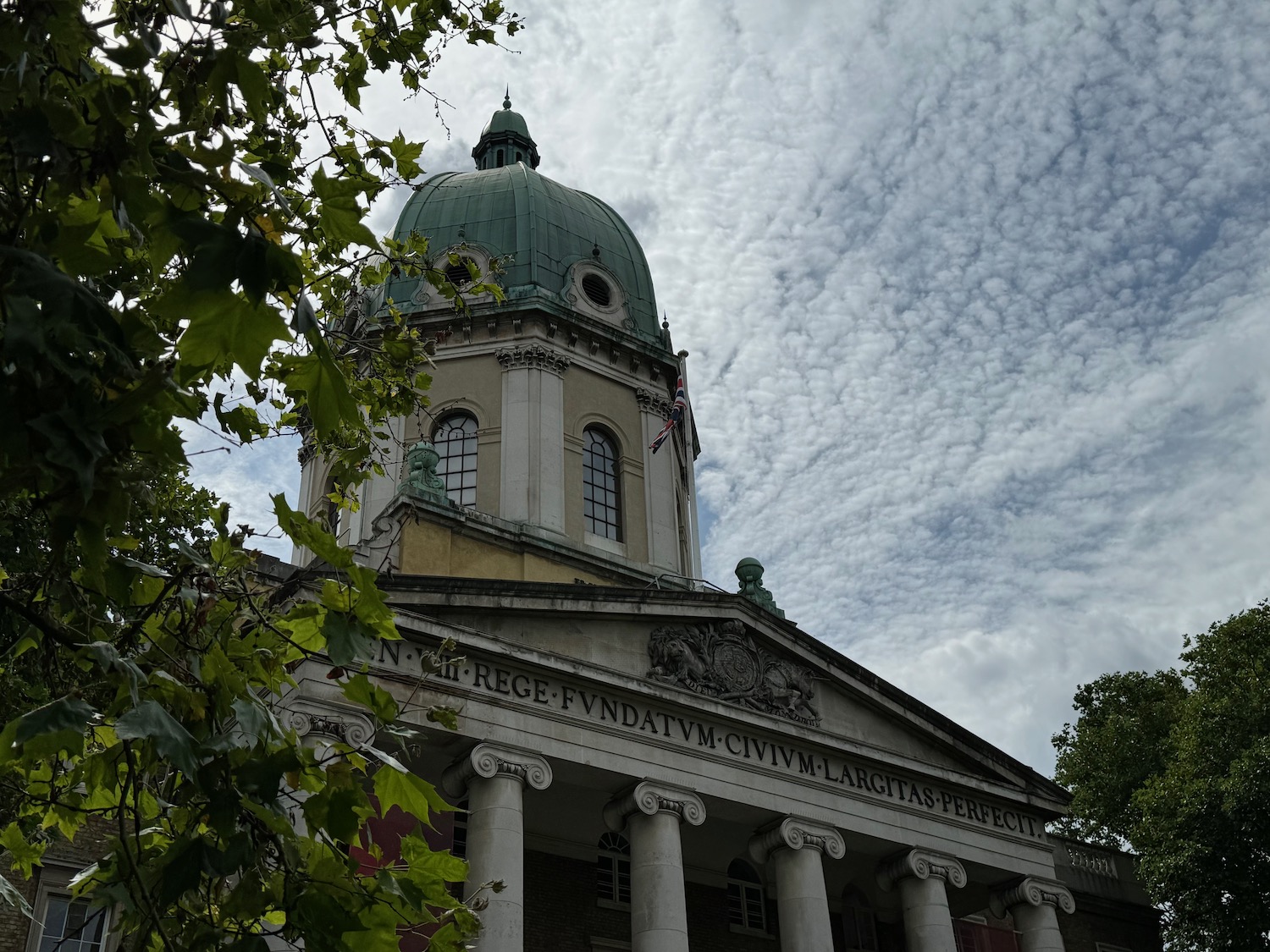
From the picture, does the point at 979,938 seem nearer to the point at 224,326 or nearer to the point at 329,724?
the point at 329,724

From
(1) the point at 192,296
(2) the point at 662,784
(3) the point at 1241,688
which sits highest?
(3) the point at 1241,688

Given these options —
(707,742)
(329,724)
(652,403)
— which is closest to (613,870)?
(707,742)

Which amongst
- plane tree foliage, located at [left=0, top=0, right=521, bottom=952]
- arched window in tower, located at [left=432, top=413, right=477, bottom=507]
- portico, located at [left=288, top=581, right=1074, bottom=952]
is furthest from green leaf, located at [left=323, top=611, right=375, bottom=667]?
arched window in tower, located at [left=432, top=413, right=477, bottom=507]

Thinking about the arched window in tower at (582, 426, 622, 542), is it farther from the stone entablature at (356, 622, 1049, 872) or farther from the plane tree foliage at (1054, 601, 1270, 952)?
the plane tree foliage at (1054, 601, 1270, 952)

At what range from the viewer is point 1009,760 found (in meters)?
23.3

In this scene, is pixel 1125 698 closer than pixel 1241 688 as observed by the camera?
No

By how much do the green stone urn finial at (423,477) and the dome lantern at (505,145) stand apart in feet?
51.4

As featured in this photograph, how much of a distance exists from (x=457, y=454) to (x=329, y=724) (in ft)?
40.0

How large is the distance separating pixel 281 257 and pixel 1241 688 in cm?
2867

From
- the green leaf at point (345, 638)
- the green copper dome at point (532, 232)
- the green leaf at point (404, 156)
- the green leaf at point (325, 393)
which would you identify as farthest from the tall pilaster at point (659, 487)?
the green leaf at point (325, 393)

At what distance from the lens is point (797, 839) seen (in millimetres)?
19531

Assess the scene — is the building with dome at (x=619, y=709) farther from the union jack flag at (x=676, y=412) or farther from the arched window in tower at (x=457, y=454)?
the union jack flag at (x=676, y=412)

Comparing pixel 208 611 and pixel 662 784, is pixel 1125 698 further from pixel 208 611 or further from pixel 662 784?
pixel 208 611

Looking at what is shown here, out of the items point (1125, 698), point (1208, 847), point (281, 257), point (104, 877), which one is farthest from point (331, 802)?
point (1125, 698)
